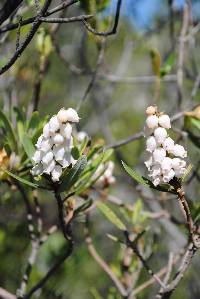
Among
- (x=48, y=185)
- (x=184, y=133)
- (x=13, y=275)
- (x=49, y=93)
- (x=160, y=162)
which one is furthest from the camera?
(x=49, y=93)

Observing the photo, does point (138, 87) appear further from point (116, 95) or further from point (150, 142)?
point (150, 142)

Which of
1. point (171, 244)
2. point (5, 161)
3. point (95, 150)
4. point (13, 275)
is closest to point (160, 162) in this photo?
point (95, 150)

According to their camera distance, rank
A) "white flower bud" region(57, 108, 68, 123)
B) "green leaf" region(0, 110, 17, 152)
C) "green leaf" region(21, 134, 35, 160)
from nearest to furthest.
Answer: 1. "white flower bud" region(57, 108, 68, 123)
2. "green leaf" region(21, 134, 35, 160)
3. "green leaf" region(0, 110, 17, 152)

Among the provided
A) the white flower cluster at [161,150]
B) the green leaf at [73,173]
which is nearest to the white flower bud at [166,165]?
Answer: the white flower cluster at [161,150]

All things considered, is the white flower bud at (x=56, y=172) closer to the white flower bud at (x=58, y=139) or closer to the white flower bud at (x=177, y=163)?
the white flower bud at (x=58, y=139)

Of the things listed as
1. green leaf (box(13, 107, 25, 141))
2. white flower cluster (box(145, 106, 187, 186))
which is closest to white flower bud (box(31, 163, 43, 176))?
white flower cluster (box(145, 106, 187, 186))

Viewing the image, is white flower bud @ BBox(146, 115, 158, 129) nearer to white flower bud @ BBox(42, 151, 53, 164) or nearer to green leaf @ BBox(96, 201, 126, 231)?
white flower bud @ BBox(42, 151, 53, 164)

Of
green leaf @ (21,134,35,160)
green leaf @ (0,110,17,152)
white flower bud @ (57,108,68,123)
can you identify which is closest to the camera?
white flower bud @ (57,108,68,123)
